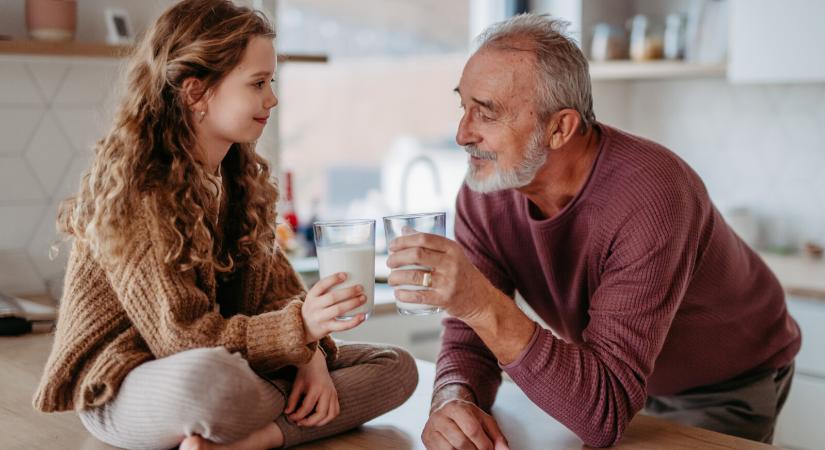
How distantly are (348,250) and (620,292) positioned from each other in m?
0.52

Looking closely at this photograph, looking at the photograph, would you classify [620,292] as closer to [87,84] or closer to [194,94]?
[194,94]

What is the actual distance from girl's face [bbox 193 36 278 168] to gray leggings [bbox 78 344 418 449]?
40 cm

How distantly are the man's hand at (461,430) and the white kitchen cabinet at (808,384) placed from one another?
159 cm

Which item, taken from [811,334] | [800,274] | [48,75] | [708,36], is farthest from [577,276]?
[708,36]

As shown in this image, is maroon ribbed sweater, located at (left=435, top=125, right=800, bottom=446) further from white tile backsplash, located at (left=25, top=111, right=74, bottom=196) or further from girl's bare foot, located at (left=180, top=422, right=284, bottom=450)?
white tile backsplash, located at (left=25, top=111, right=74, bottom=196)

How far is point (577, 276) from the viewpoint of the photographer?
1.89 meters

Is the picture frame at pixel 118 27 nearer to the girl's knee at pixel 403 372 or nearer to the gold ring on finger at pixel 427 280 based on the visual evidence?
the girl's knee at pixel 403 372

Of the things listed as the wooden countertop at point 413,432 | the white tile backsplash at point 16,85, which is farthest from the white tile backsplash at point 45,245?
the wooden countertop at point 413,432

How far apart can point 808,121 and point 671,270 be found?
2.08m

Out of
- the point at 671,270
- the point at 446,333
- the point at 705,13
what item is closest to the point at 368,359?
the point at 446,333

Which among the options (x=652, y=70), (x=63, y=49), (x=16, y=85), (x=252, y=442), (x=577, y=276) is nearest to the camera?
(x=252, y=442)

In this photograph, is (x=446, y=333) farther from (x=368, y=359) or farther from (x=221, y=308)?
(x=221, y=308)

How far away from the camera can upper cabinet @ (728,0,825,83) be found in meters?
3.06

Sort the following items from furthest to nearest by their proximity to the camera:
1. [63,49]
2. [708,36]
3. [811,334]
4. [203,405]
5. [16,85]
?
[708,36]
[811,334]
[16,85]
[63,49]
[203,405]
